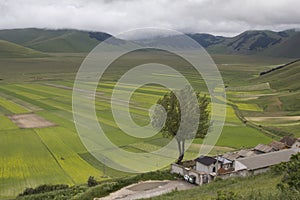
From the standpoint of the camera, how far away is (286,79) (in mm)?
126125

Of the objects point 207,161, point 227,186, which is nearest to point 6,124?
point 207,161

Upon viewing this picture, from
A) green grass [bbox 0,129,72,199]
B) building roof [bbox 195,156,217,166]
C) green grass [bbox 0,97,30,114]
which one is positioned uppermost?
building roof [bbox 195,156,217,166]

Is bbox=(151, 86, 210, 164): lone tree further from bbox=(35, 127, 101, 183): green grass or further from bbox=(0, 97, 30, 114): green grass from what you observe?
bbox=(0, 97, 30, 114): green grass

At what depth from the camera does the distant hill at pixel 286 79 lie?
377 ft

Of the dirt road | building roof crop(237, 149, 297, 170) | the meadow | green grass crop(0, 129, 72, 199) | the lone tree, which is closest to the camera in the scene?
the dirt road

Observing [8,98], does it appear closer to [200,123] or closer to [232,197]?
[200,123]

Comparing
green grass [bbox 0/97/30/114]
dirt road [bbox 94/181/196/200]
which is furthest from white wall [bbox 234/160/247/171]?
green grass [bbox 0/97/30/114]

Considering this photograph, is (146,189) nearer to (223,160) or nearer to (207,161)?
(207,161)

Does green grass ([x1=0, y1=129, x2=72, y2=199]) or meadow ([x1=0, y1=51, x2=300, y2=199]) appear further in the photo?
meadow ([x1=0, y1=51, x2=300, y2=199])

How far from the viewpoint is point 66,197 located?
2566 cm

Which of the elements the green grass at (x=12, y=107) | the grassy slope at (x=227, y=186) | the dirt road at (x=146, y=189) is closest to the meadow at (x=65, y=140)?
the green grass at (x=12, y=107)

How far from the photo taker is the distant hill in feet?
377

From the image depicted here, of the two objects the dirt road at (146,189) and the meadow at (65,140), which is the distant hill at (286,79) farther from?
the dirt road at (146,189)

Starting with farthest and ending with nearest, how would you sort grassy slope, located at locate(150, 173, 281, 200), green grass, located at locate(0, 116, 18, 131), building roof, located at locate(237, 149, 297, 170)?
green grass, located at locate(0, 116, 18, 131)
building roof, located at locate(237, 149, 297, 170)
grassy slope, located at locate(150, 173, 281, 200)
